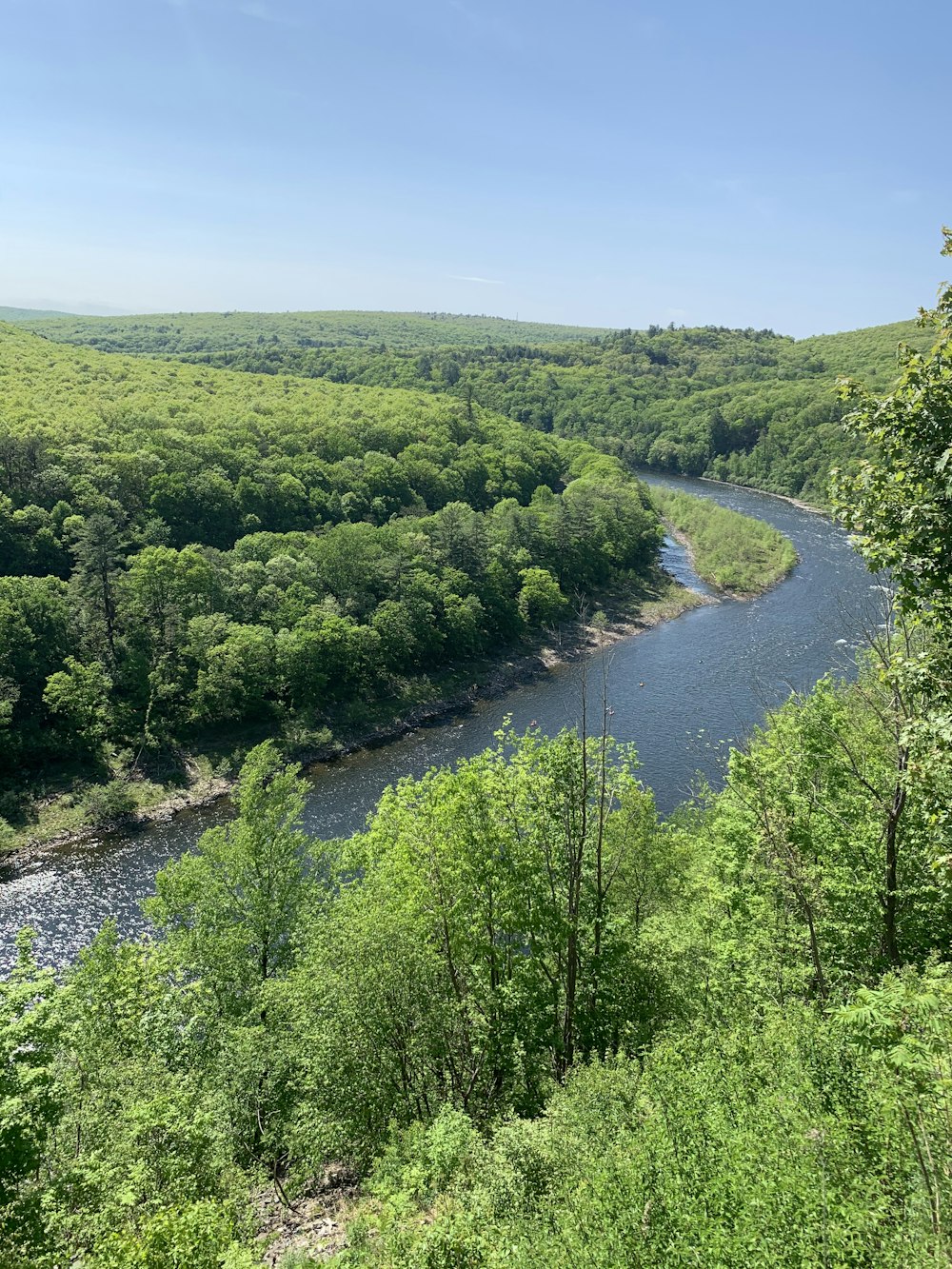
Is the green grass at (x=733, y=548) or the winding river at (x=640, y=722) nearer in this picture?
the winding river at (x=640, y=722)

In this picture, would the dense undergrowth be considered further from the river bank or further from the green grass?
the green grass

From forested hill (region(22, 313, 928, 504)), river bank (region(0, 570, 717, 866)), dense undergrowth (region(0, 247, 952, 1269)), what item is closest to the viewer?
dense undergrowth (region(0, 247, 952, 1269))

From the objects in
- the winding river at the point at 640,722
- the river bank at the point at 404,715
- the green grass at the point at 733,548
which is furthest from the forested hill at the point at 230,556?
the green grass at the point at 733,548

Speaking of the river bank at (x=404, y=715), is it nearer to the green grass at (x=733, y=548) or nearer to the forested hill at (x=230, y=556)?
the forested hill at (x=230, y=556)

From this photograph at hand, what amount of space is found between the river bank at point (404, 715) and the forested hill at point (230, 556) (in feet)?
6.74

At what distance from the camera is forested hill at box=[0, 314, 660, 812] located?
47781mm

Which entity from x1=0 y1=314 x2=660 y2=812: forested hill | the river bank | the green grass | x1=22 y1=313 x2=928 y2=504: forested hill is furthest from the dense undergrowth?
x1=22 y1=313 x2=928 y2=504: forested hill

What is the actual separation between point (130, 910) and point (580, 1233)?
3208 cm

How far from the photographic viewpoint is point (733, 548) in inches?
3450

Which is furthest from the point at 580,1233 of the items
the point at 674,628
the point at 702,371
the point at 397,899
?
the point at 702,371

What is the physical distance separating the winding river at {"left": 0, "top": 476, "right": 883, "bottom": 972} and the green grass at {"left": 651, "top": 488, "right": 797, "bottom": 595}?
2.38 metres

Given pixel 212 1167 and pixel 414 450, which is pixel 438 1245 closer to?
pixel 212 1167

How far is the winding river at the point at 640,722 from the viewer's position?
35.2 m

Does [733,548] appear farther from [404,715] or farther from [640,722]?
[404,715]
